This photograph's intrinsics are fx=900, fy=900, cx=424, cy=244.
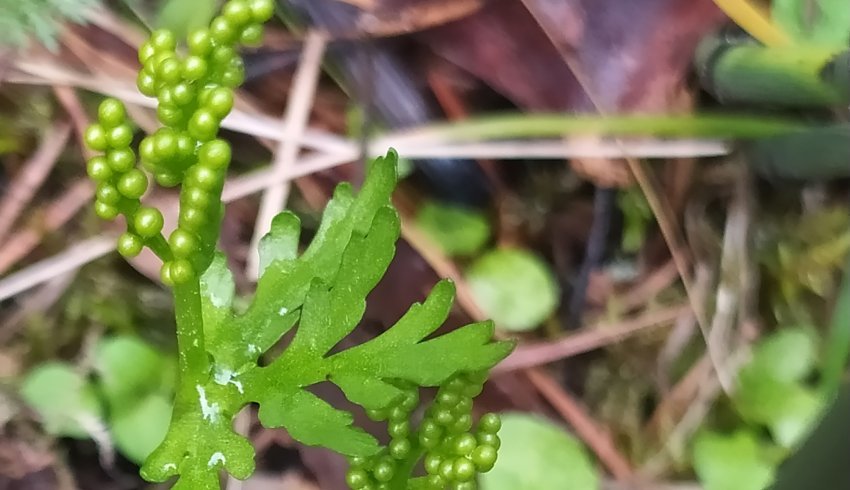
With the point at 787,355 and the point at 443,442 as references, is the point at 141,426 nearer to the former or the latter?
the point at 443,442

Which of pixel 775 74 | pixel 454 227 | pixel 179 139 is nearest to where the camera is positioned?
pixel 179 139

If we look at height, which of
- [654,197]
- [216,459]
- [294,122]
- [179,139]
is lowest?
[216,459]

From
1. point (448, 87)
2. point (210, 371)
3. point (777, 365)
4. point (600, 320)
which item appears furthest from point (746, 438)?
point (210, 371)

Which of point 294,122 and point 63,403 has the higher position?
point 294,122

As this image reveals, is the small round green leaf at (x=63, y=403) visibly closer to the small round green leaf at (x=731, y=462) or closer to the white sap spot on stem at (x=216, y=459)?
the white sap spot on stem at (x=216, y=459)

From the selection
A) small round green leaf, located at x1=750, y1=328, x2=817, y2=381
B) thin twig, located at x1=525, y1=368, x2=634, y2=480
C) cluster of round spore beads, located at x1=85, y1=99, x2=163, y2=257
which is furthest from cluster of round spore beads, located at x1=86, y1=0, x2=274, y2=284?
small round green leaf, located at x1=750, y1=328, x2=817, y2=381

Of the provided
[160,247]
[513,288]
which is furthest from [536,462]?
[160,247]

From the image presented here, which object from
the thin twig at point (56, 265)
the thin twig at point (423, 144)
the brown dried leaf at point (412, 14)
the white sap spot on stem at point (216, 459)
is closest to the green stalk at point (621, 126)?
the thin twig at point (423, 144)
